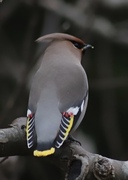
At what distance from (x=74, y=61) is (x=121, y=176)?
1.28 m

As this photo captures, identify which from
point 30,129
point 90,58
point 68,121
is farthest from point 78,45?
point 90,58

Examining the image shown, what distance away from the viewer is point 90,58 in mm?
7301

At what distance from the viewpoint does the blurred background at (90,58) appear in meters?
6.44

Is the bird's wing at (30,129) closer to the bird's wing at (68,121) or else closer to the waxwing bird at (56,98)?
the waxwing bird at (56,98)

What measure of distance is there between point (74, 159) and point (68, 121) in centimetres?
53

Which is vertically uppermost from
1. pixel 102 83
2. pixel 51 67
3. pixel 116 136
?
pixel 51 67

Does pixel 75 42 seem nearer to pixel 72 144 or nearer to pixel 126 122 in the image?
pixel 72 144

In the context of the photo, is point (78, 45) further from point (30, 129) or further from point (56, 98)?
point (30, 129)

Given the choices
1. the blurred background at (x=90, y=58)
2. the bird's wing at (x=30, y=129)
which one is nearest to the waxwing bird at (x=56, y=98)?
the bird's wing at (x=30, y=129)

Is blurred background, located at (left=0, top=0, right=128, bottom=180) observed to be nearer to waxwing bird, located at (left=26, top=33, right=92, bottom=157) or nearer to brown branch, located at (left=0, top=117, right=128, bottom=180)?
waxwing bird, located at (left=26, top=33, right=92, bottom=157)

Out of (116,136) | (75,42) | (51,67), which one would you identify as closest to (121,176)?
(51,67)

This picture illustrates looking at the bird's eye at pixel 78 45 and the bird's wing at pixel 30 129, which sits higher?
the bird's eye at pixel 78 45

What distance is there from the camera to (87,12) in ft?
21.0

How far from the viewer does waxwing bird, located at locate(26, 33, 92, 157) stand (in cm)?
373
